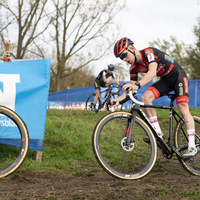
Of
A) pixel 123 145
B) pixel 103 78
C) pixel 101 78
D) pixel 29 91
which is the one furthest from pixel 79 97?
pixel 123 145

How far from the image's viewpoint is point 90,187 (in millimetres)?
2969

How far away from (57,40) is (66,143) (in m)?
21.2

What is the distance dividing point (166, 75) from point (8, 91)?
2.66 m

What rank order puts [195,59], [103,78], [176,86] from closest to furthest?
[176,86]
[103,78]
[195,59]

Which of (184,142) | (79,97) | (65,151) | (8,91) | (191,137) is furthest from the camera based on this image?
(79,97)

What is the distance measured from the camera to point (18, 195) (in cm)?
268

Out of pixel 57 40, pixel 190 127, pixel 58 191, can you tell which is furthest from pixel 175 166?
pixel 57 40

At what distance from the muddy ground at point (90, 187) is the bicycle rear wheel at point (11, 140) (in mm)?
215

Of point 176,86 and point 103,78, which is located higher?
point 103,78

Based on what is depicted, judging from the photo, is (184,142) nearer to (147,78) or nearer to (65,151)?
(147,78)

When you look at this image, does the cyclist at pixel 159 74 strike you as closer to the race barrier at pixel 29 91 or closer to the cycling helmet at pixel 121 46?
the cycling helmet at pixel 121 46

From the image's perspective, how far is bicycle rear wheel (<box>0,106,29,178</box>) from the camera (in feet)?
10.9

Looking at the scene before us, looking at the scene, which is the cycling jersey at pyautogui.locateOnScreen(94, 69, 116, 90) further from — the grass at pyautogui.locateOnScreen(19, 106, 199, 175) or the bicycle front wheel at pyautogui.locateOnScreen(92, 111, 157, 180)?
the bicycle front wheel at pyautogui.locateOnScreen(92, 111, 157, 180)

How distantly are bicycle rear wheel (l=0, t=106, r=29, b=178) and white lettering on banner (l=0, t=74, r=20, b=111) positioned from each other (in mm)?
349
